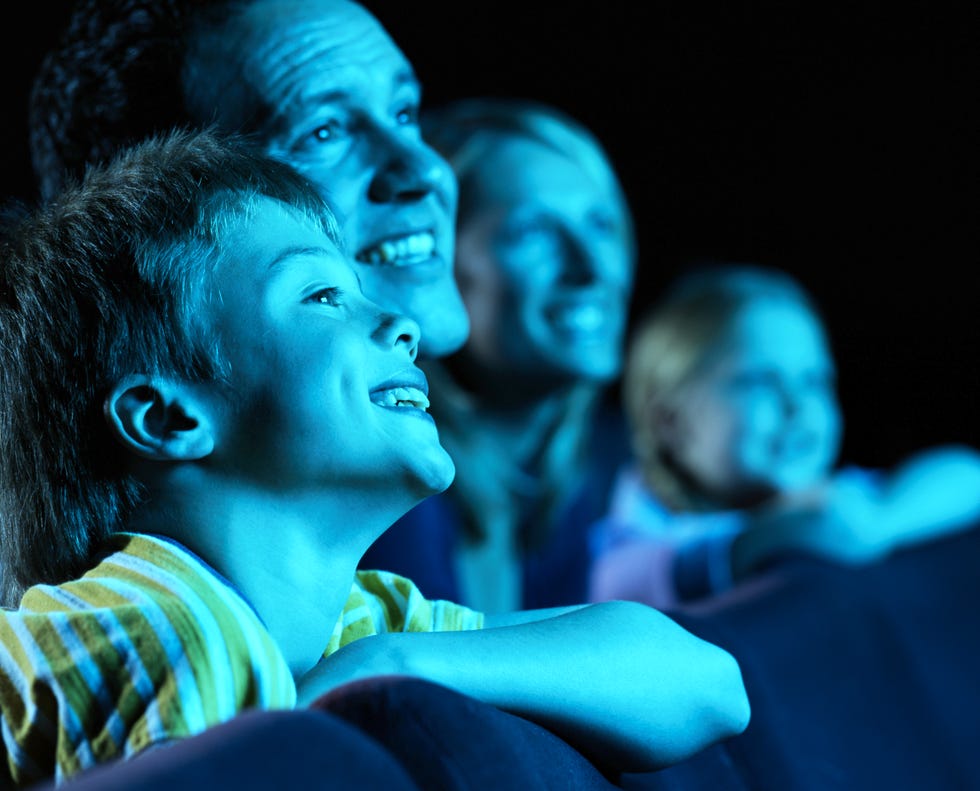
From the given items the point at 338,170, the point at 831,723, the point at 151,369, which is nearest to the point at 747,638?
the point at 831,723

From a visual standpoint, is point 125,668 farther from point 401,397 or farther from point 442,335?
point 442,335

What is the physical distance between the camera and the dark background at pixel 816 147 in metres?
2.75

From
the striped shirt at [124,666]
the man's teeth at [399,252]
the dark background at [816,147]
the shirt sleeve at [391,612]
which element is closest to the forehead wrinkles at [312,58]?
the man's teeth at [399,252]

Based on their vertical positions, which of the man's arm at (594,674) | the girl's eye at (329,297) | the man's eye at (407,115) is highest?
the man's eye at (407,115)

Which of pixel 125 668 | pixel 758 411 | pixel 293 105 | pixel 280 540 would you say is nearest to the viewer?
pixel 125 668

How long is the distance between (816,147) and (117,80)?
232cm

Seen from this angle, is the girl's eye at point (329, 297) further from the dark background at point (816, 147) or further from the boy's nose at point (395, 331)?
the dark background at point (816, 147)

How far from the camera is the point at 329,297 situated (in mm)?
710

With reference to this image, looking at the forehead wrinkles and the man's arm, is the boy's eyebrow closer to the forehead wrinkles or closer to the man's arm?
the man's arm

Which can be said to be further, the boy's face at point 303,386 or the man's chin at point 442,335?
the man's chin at point 442,335

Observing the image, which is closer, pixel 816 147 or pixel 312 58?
pixel 312 58

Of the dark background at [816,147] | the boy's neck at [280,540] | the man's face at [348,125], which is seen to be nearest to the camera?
the boy's neck at [280,540]

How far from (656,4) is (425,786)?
2424 millimetres

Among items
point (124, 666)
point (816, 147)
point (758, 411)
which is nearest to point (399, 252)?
point (124, 666)
